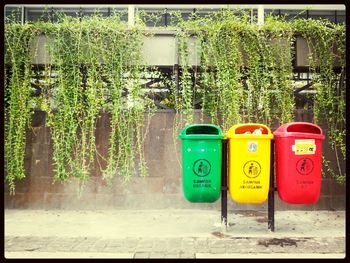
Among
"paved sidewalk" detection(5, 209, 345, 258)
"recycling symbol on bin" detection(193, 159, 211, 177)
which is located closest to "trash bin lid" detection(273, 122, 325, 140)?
"recycling symbol on bin" detection(193, 159, 211, 177)

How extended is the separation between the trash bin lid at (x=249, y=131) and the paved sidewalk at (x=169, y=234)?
1.25 metres

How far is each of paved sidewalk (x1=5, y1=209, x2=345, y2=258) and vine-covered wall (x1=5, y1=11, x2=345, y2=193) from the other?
0.72 m

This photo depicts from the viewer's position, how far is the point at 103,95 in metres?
6.52

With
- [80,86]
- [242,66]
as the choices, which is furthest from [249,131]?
[80,86]

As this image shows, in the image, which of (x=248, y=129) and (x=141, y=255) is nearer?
(x=141, y=255)

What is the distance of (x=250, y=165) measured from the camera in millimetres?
5188

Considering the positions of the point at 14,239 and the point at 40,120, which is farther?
the point at 40,120

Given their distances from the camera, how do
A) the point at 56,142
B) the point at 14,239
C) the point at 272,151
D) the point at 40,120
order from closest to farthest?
the point at 14,239 → the point at 272,151 → the point at 56,142 → the point at 40,120

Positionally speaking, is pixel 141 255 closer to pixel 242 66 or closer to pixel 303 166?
pixel 303 166

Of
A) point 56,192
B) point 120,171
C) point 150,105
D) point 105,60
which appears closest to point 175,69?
point 150,105

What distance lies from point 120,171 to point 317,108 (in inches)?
132

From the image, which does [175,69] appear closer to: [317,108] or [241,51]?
[241,51]

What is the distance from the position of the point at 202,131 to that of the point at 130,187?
173 cm

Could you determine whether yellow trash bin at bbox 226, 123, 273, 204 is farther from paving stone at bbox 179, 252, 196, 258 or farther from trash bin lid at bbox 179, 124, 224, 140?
paving stone at bbox 179, 252, 196, 258
